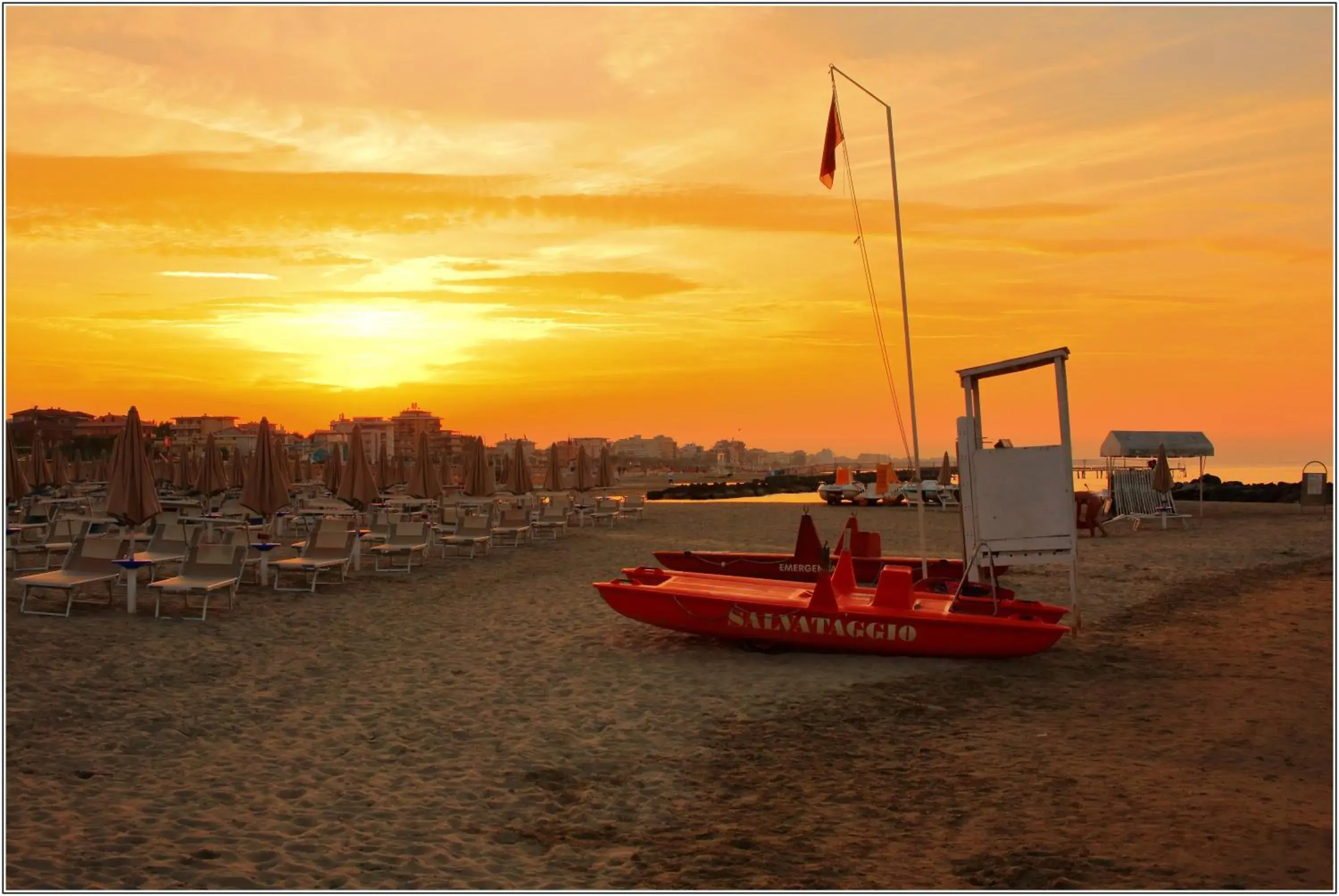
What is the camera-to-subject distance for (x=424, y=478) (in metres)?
21.3

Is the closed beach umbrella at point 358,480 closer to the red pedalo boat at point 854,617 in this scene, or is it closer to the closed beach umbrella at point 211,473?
the closed beach umbrella at point 211,473

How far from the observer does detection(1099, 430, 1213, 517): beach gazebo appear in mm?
33219

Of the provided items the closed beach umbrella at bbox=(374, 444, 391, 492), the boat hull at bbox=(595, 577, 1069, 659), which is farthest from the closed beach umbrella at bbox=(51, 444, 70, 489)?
→ the boat hull at bbox=(595, 577, 1069, 659)

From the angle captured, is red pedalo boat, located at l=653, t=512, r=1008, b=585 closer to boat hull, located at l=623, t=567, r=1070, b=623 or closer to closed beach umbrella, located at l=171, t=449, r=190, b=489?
boat hull, located at l=623, t=567, r=1070, b=623

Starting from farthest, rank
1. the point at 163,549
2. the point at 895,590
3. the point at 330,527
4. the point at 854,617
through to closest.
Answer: the point at 330,527 < the point at 163,549 < the point at 895,590 < the point at 854,617

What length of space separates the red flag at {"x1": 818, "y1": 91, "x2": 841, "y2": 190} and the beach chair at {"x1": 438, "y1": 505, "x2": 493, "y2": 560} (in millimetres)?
7951

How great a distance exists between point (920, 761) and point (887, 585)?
3.02m

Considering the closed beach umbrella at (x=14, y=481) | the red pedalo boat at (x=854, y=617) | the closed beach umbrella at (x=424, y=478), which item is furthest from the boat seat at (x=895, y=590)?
the closed beach umbrella at (x=14, y=481)

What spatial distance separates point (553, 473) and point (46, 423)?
69973 mm

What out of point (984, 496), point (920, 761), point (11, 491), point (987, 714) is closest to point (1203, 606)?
point (984, 496)

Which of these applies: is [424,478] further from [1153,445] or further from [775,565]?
[1153,445]

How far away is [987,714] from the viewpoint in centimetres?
689

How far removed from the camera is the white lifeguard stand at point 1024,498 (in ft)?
27.7

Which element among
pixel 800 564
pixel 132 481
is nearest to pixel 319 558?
pixel 132 481
